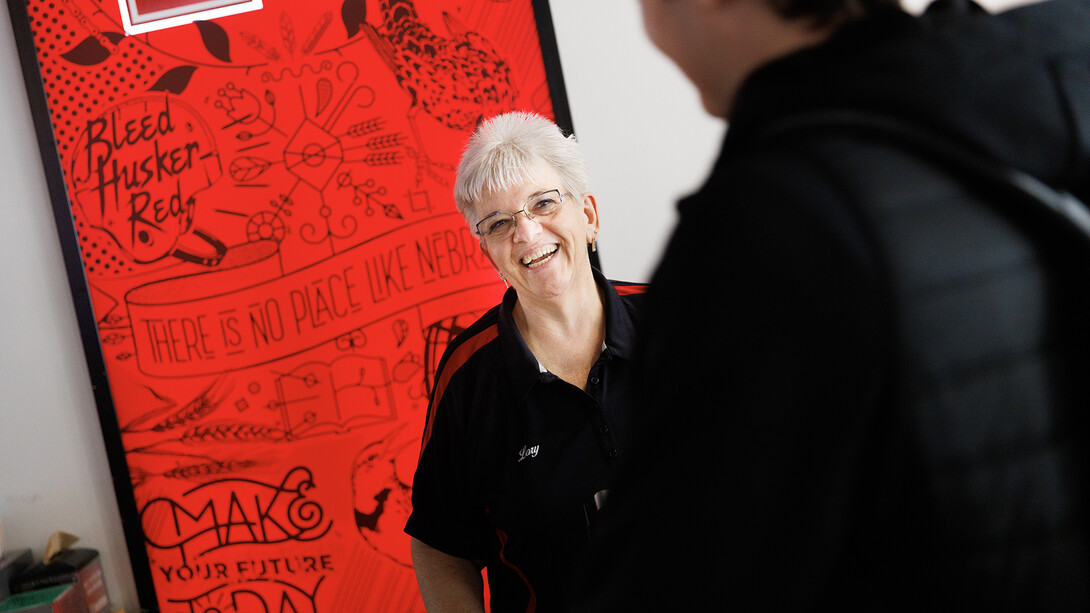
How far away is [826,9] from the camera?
51 centimetres

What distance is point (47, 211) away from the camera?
1940 mm

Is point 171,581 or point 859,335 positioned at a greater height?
point 859,335

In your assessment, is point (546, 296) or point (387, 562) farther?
point (387, 562)

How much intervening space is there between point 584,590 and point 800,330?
0.73 ft

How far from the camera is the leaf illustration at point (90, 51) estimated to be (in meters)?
1.90

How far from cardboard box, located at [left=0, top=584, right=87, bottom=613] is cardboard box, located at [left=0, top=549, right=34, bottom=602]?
1.2 inches

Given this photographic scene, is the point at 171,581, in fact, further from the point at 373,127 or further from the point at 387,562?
the point at 373,127

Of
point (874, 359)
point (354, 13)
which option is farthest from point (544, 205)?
point (874, 359)

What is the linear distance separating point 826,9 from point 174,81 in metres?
1.83

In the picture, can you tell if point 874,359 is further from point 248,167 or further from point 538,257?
point 248,167

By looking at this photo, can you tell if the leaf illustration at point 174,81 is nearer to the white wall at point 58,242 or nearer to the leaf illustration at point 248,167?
the leaf illustration at point 248,167

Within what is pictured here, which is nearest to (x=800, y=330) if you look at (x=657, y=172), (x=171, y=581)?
(x=657, y=172)

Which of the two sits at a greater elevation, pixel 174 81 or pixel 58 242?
pixel 174 81

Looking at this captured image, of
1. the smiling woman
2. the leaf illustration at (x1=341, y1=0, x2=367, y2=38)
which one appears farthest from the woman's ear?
the leaf illustration at (x1=341, y1=0, x2=367, y2=38)
